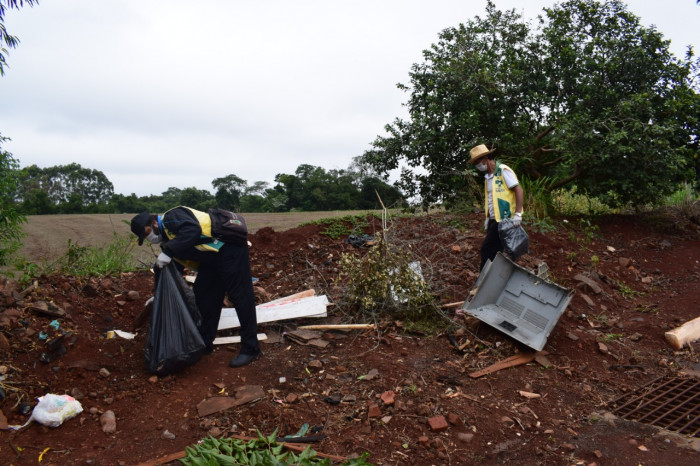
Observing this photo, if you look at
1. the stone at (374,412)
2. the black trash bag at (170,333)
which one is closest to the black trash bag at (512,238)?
the stone at (374,412)

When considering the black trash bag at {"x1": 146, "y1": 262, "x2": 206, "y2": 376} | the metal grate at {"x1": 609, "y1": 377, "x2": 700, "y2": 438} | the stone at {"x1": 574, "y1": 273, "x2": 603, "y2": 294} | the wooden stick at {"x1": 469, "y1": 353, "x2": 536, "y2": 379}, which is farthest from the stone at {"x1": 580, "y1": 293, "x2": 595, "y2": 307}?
the black trash bag at {"x1": 146, "y1": 262, "x2": 206, "y2": 376}

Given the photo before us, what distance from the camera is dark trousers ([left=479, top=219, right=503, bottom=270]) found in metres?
5.33

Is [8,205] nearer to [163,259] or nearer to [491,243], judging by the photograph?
[163,259]

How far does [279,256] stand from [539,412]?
4499 mm

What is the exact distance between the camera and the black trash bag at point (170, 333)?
4.03 m

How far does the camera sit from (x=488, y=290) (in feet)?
16.4

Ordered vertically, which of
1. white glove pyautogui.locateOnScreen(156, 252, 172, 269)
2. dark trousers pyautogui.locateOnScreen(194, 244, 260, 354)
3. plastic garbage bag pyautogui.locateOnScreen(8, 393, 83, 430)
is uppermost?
white glove pyautogui.locateOnScreen(156, 252, 172, 269)

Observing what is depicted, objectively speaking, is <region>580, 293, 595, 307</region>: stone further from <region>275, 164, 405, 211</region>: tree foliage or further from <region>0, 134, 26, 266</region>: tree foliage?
<region>275, 164, 405, 211</region>: tree foliage

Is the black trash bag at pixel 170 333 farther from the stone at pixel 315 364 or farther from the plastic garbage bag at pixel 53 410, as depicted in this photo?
the stone at pixel 315 364

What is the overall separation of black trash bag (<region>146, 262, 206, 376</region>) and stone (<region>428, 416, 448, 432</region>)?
1.92 m

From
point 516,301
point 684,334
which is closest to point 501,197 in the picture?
point 516,301

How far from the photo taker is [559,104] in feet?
28.9

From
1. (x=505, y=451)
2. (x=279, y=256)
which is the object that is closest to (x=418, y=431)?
(x=505, y=451)

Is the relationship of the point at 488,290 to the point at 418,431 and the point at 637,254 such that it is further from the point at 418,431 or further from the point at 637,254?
the point at 637,254
